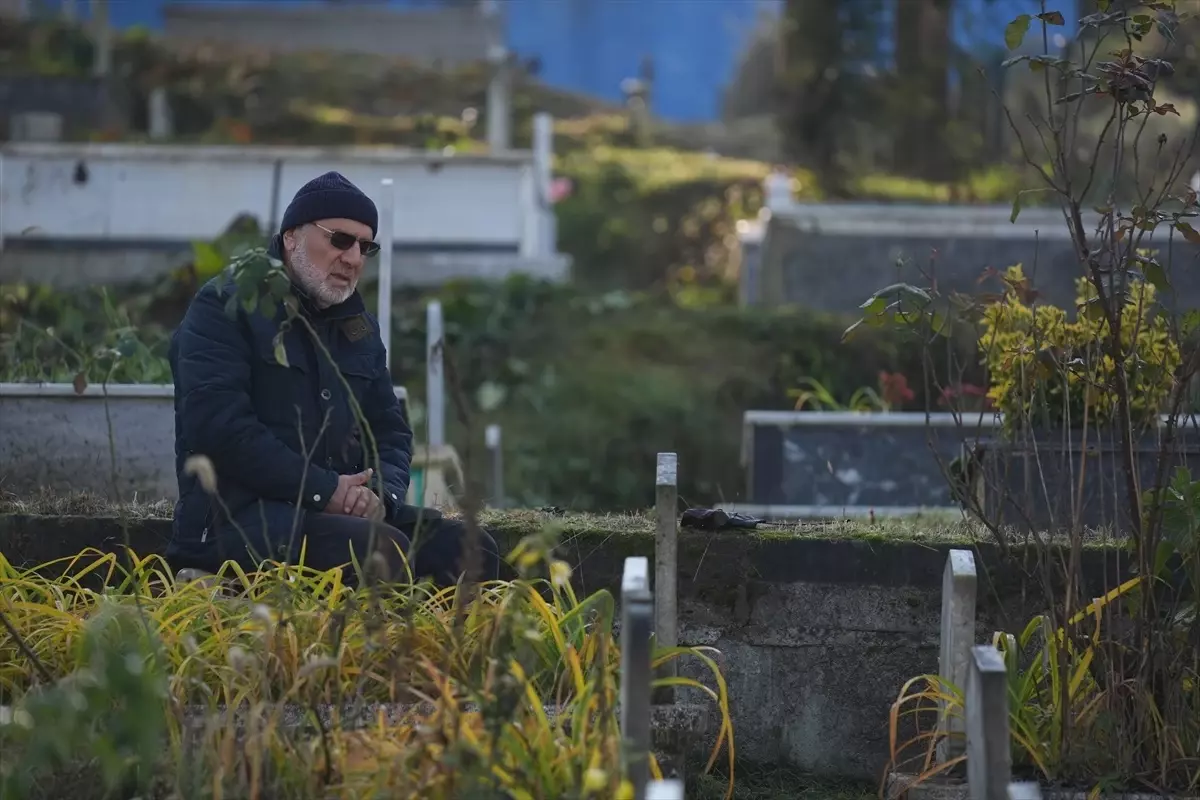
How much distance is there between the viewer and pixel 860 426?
8.94m

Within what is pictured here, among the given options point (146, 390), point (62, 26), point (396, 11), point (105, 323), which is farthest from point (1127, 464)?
point (396, 11)

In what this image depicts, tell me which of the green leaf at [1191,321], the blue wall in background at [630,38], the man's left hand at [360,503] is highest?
the blue wall in background at [630,38]

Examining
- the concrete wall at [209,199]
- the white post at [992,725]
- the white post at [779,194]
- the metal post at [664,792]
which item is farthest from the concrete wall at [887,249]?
the metal post at [664,792]

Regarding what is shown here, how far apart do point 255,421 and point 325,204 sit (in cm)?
66

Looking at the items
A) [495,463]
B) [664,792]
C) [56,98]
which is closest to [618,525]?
[664,792]

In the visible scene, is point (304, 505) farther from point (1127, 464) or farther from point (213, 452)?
point (1127, 464)

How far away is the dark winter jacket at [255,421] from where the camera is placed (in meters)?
4.58

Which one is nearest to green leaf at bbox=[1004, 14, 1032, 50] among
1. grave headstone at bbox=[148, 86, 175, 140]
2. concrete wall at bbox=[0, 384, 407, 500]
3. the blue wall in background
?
concrete wall at bbox=[0, 384, 407, 500]

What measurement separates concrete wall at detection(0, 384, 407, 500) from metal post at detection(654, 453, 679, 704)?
10.4 feet

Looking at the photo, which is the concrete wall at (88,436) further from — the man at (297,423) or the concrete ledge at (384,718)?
the concrete ledge at (384,718)

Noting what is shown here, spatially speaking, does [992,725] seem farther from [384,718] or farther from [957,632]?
[384,718]

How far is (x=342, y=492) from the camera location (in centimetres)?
470

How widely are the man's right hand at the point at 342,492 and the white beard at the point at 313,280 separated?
0.50 metres

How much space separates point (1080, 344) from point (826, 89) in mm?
13258
